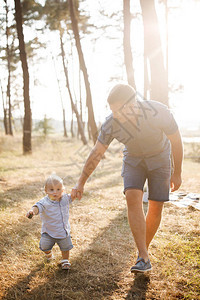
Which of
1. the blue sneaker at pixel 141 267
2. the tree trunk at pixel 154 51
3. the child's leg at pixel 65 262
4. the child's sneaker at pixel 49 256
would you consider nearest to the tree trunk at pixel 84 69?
the tree trunk at pixel 154 51

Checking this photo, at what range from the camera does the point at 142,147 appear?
2662 millimetres

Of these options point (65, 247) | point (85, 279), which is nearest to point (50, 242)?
point (65, 247)

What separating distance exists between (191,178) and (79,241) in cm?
590

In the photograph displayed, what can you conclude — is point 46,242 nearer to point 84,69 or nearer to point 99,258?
point 99,258

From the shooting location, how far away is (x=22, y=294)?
2453 millimetres

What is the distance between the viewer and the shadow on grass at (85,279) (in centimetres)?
247

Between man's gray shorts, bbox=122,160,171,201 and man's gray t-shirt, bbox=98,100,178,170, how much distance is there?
2.4 inches

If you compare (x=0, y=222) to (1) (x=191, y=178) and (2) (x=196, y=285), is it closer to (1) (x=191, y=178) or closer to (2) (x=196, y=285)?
→ (2) (x=196, y=285)

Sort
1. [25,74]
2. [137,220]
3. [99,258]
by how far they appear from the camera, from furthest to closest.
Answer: [25,74] < [99,258] < [137,220]

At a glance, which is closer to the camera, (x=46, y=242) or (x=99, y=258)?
(x=46, y=242)

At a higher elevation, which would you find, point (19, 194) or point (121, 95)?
point (121, 95)

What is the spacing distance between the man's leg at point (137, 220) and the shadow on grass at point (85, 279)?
39 centimetres

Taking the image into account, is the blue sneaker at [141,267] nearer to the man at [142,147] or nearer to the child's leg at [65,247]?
the man at [142,147]

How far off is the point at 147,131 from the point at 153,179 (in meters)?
0.49
